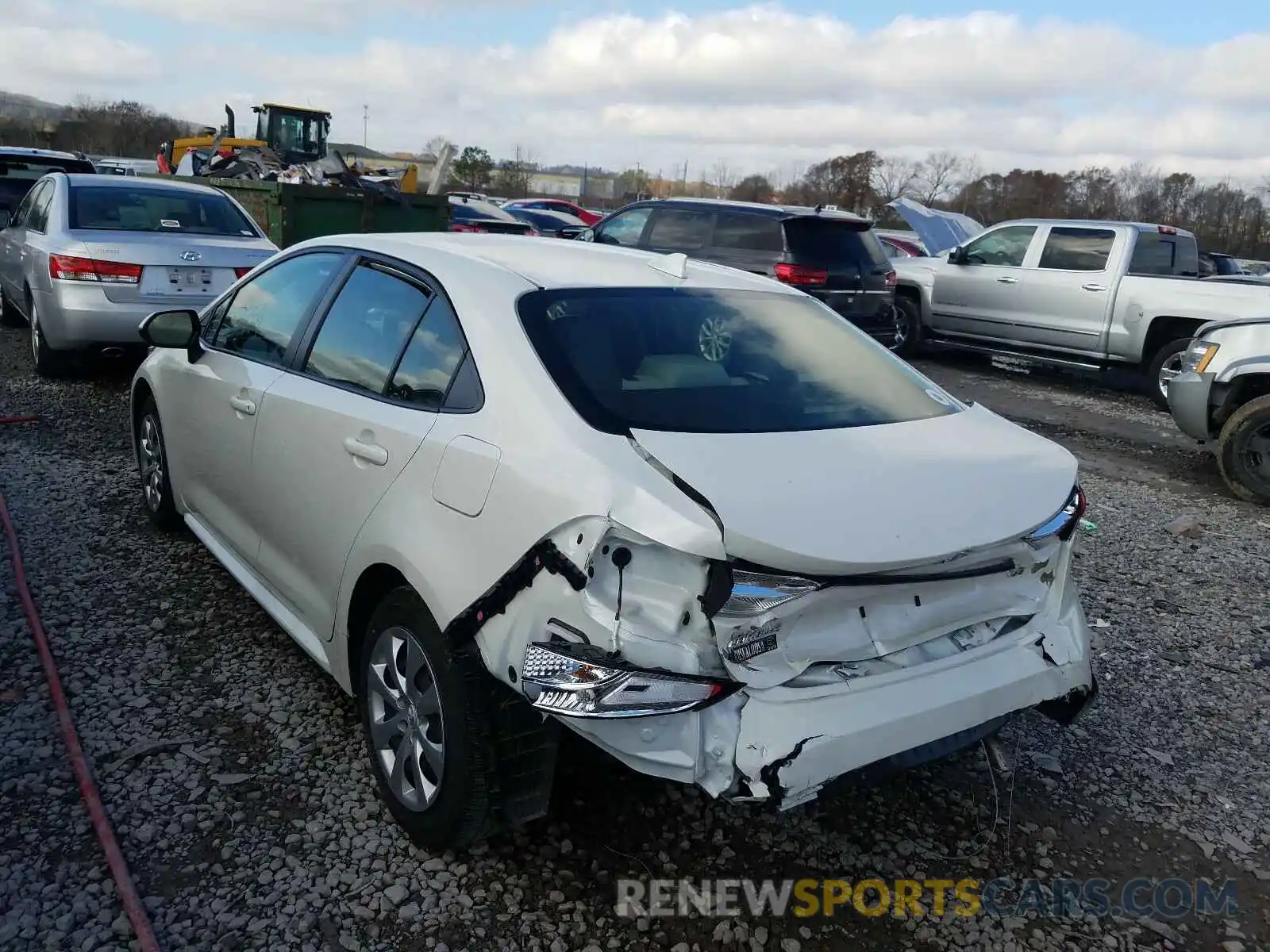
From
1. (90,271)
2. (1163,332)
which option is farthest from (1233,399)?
(90,271)

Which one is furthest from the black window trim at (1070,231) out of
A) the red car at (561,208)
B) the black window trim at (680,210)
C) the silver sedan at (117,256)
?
the red car at (561,208)

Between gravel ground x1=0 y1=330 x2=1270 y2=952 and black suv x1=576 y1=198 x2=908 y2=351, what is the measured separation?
5855 millimetres

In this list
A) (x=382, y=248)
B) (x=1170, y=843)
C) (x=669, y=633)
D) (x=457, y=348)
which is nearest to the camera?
(x=669, y=633)

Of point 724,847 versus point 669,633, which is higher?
point 669,633

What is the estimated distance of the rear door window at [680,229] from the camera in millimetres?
10266

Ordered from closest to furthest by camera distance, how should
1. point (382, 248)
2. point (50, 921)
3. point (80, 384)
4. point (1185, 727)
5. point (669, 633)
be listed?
point (669, 633)
point (50, 921)
point (382, 248)
point (1185, 727)
point (80, 384)

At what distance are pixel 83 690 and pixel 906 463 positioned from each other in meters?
2.80

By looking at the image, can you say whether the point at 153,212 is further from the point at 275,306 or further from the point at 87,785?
the point at 87,785

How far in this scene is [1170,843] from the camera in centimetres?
291

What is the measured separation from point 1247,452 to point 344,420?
249 inches

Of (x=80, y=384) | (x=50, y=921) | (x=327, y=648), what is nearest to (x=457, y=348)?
(x=327, y=648)

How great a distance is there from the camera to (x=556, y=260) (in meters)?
3.19

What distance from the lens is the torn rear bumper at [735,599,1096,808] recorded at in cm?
207

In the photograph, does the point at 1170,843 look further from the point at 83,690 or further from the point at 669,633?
the point at 83,690
